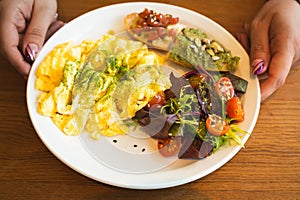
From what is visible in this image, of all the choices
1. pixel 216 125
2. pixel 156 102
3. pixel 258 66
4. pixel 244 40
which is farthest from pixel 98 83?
pixel 244 40

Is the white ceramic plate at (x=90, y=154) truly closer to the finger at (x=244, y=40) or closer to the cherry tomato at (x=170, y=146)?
the cherry tomato at (x=170, y=146)

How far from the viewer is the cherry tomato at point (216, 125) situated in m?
1.73

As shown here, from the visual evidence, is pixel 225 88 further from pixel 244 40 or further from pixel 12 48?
pixel 12 48

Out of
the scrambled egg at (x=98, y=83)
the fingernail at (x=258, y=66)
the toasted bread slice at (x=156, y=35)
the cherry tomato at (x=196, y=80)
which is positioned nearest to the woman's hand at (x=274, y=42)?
the fingernail at (x=258, y=66)

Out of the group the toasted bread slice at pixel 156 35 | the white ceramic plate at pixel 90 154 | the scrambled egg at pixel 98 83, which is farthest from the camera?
the toasted bread slice at pixel 156 35

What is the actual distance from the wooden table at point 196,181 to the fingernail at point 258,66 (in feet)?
0.66

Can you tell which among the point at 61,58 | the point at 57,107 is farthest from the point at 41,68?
the point at 57,107

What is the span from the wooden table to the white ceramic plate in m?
0.12

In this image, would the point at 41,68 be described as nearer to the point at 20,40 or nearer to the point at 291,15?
the point at 20,40

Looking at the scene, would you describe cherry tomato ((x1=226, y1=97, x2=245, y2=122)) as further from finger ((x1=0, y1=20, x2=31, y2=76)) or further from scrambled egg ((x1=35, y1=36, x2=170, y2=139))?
finger ((x1=0, y1=20, x2=31, y2=76))

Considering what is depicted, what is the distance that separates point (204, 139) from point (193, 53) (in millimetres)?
649

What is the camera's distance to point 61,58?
79.2 inches

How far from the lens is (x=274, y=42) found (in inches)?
83.0

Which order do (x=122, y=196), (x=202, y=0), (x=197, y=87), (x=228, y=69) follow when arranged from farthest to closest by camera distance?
(x=202, y=0), (x=228, y=69), (x=197, y=87), (x=122, y=196)
